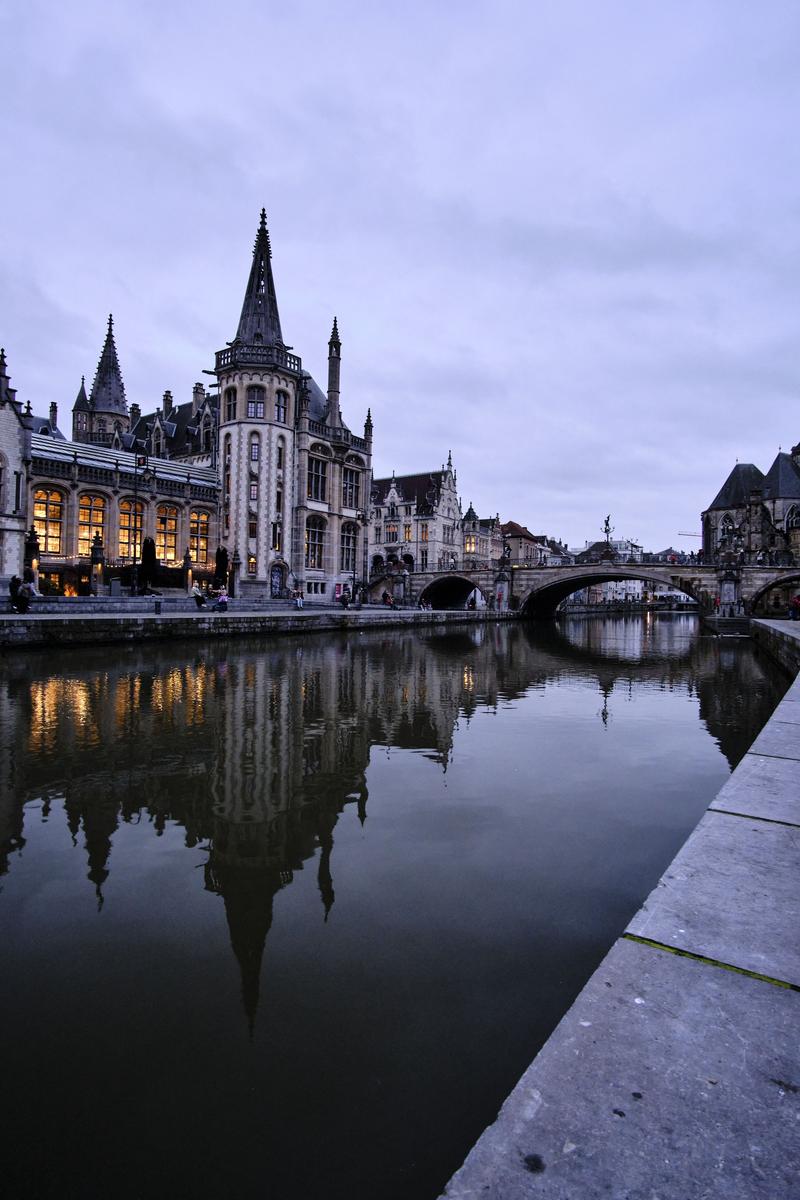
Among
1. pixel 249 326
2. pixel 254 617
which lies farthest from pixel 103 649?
pixel 249 326

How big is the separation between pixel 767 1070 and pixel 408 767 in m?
6.18

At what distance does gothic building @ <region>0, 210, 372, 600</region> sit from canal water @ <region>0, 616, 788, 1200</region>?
1304 inches

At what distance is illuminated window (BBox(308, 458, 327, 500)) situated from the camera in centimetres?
5206

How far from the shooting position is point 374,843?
558 cm

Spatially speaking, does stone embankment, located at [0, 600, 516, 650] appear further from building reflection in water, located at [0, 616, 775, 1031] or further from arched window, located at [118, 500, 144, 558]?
arched window, located at [118, 500, 144, 558]

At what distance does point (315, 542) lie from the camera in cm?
5334

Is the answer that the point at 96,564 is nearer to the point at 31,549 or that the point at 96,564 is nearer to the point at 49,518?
the point at 31,549

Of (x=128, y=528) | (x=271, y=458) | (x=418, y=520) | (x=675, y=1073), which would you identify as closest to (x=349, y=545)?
(x=271, y=458)

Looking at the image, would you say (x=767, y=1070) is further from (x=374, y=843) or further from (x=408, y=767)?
(x=408, y=767)

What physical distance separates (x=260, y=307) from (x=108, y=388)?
80.0 feet

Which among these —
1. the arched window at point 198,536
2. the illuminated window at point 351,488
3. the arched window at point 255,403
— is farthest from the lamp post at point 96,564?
A: the illuminated window at point 351,488

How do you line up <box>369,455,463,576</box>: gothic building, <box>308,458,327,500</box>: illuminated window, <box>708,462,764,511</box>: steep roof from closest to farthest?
<box>308,458,327,500</box>: illuminated window
<box>708,462,764,511</box>: steep roof
<box>369,455,463,576</box>: gothic building

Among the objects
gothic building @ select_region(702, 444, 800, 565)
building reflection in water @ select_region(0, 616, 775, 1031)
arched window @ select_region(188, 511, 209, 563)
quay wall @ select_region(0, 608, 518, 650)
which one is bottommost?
building reflection in water @ select_region(0, 616, 775, 1031)

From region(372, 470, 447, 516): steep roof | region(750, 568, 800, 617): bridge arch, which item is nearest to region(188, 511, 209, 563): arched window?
region(372, 470, 447, 516): steep roof
